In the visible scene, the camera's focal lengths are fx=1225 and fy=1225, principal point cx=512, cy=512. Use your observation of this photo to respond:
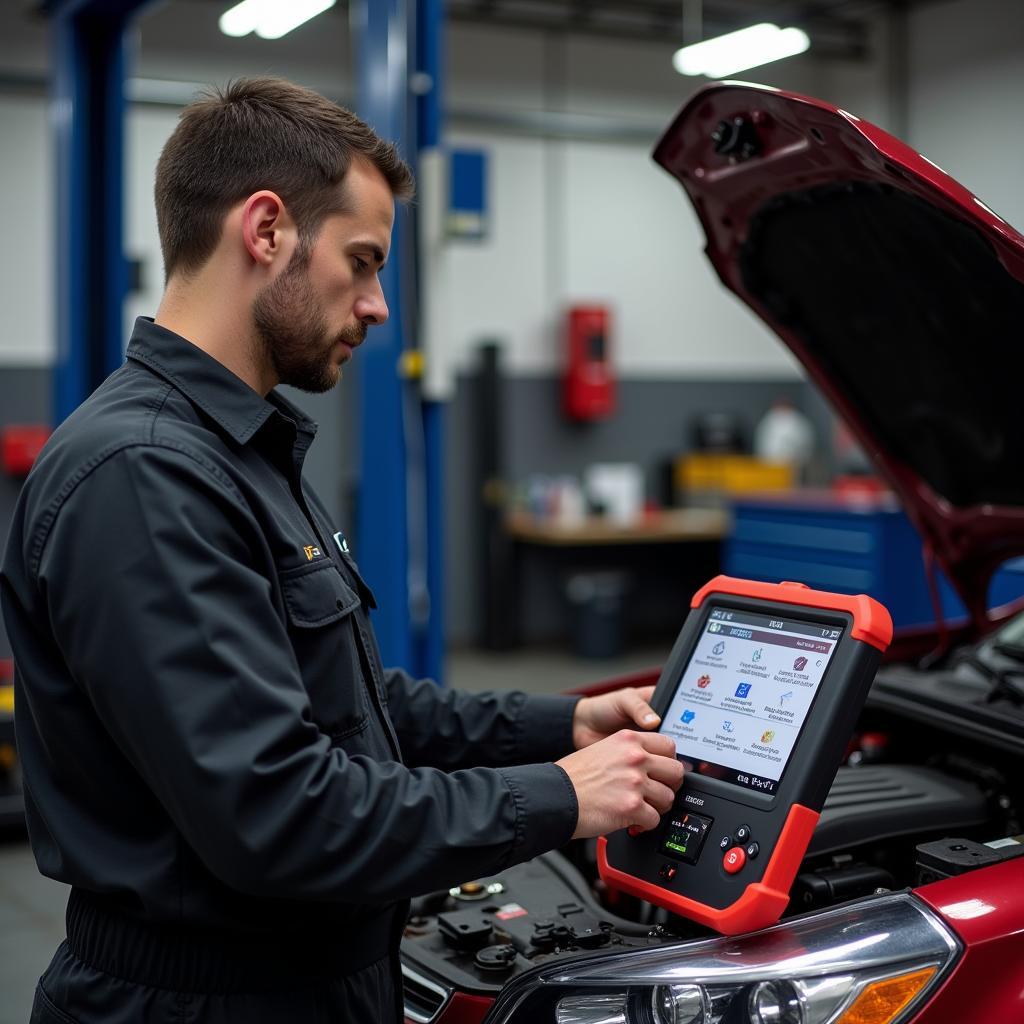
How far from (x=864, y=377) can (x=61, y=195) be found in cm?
354

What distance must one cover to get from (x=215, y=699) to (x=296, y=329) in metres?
0.40

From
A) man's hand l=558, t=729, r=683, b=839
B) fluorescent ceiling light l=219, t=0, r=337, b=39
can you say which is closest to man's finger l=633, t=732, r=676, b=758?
man's hand l=558, t=729, r=683, b=839

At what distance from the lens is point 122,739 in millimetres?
1055

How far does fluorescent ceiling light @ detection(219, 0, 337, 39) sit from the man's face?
9.87 feet

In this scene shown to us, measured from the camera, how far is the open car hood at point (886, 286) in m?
1.52

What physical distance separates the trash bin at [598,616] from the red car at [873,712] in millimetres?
4992

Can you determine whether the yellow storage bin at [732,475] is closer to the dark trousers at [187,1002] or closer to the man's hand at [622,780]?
the man's hand at [622,780]

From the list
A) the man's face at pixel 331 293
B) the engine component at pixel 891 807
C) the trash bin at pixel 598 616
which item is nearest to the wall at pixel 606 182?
the trash bin at pixel 598 616

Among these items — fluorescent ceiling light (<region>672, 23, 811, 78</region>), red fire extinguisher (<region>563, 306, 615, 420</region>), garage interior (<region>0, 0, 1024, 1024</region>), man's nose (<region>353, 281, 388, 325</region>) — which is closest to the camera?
man's nose (<region>353, 281, 388, 325</region>)

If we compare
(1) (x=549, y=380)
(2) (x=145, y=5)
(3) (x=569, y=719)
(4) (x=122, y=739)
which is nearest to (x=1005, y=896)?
(3) (x=569, y=719)

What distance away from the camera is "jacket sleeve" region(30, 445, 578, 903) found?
1.01 m

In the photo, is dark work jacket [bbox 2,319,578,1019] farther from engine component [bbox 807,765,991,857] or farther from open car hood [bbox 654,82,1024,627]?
open car hood [bbox 654,82,1024,627]

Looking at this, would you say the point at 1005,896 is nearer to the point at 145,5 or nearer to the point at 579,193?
the point at 145,5

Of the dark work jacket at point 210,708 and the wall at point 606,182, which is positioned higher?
the wall at point 606,182
